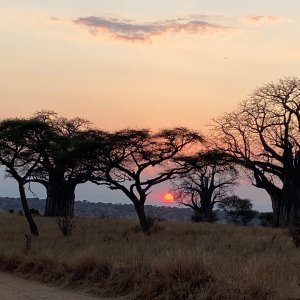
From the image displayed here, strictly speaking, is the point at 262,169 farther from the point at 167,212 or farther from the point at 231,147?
the point at 167,212

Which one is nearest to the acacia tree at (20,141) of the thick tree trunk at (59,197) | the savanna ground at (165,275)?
the savanna ground at (165,275)

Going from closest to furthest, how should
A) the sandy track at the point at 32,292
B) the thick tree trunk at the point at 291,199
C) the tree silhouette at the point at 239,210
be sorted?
the sandy track at the point at 32,292
the thick tree trunk at the point at 291,199
the tree silhouette at the point at 239,210

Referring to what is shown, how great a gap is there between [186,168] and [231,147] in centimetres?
1266

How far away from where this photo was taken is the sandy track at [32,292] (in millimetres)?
9773

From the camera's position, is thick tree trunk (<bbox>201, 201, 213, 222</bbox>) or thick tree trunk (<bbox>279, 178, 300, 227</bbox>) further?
thick tree trunk (<bbox>201, 201, 213, 222</bbox>)

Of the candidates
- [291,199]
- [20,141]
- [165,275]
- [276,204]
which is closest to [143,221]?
[20,141]

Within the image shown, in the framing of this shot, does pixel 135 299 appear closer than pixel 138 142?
Yes

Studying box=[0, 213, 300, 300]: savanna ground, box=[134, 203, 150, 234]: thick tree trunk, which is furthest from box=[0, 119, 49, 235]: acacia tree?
box=[0, 213, 300, 300]: savanna ground

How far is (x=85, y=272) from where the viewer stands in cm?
1160

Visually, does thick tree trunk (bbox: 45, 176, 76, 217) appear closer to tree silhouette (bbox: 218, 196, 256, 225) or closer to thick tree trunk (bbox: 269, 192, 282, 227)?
thick tree trunk (bbox: 269, 192, 282, 227)

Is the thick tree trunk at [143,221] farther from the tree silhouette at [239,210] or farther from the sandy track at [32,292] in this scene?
the tree silhouette at [239,210]

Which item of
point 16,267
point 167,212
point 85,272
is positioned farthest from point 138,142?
point 167,212

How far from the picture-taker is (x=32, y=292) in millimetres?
10305

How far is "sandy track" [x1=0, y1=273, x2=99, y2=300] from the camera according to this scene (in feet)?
32.1
